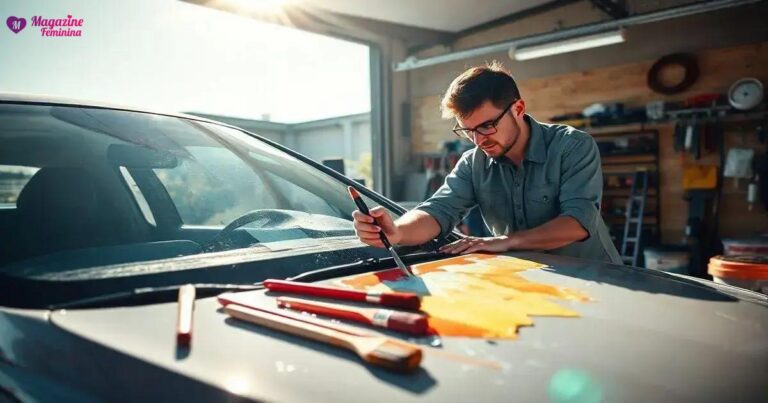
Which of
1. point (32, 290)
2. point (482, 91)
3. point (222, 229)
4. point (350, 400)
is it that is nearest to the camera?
point (350, 400)

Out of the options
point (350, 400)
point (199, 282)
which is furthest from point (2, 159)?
point (350, 400)

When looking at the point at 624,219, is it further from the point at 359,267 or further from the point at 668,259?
the point at 359,267

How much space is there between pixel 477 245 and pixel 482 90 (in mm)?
565

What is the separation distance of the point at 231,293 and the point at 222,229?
37 cm

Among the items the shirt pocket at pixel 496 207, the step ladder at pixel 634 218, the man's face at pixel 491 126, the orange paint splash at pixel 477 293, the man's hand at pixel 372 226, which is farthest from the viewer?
the step ladder at pixel 634 218

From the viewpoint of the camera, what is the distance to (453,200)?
6.13ft

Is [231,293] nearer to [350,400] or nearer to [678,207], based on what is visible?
[350,400]

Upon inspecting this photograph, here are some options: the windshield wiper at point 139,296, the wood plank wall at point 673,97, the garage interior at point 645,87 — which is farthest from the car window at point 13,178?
the wood plank wall at point 673,97

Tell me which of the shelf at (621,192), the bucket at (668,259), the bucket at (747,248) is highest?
the shelf at (621,192)

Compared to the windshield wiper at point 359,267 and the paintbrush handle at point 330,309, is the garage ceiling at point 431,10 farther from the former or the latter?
the paintbrush handle at point 330,309

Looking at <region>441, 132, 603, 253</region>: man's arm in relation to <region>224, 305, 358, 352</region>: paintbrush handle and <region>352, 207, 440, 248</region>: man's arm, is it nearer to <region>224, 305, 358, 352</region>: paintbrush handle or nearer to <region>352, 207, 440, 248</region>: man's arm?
<region>352, 207, 440, 248</region>: man's arm

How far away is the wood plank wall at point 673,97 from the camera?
5.17 m

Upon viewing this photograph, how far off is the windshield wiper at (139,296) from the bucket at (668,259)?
4.82m

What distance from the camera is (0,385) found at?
0.76m
